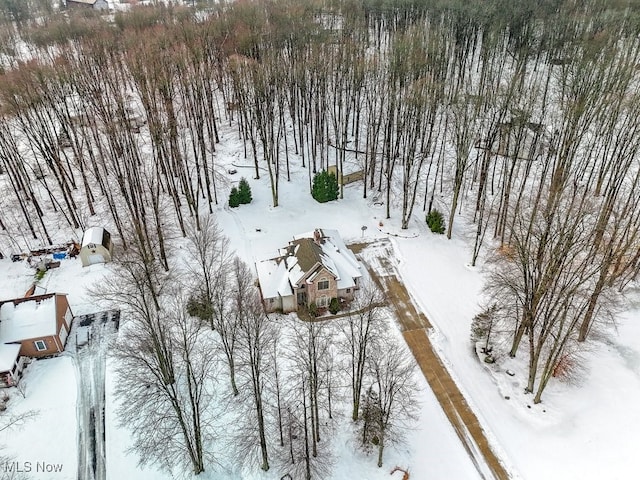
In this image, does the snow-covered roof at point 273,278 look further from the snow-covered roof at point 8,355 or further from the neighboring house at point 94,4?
the neighboring house at point 94,4

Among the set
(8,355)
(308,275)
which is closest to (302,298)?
(308,275)

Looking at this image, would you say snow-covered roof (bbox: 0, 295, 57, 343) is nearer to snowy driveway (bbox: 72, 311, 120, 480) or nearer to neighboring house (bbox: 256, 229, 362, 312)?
snowy driveway (bbox: 72, 311, 120, 480)

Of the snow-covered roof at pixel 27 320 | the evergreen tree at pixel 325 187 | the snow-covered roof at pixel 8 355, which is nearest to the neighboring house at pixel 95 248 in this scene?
the snow-covered roof at pixel 27 320

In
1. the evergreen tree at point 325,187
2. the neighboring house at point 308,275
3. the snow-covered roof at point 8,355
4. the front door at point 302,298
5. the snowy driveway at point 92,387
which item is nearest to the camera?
the snowy driveway at point 92,387

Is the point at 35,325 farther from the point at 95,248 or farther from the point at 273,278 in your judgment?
the point at 273,278

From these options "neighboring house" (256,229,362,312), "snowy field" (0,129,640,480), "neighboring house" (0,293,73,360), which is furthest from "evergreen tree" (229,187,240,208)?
"neighboring house" (0,293,73,360)

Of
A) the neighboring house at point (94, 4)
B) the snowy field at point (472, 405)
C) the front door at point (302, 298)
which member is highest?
the neighboring house at point (94, 4)

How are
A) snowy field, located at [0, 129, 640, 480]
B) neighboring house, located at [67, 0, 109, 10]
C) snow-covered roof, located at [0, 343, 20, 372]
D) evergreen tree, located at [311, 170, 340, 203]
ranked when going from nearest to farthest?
snowy field, located at [0, 129, 640, 480] → snow-covered roof, located at [0, 343, 20, 372] → evergreen tree, located at [311, 170, 340, 203] → neighboring house, located at [67, 0, 109, 10]
